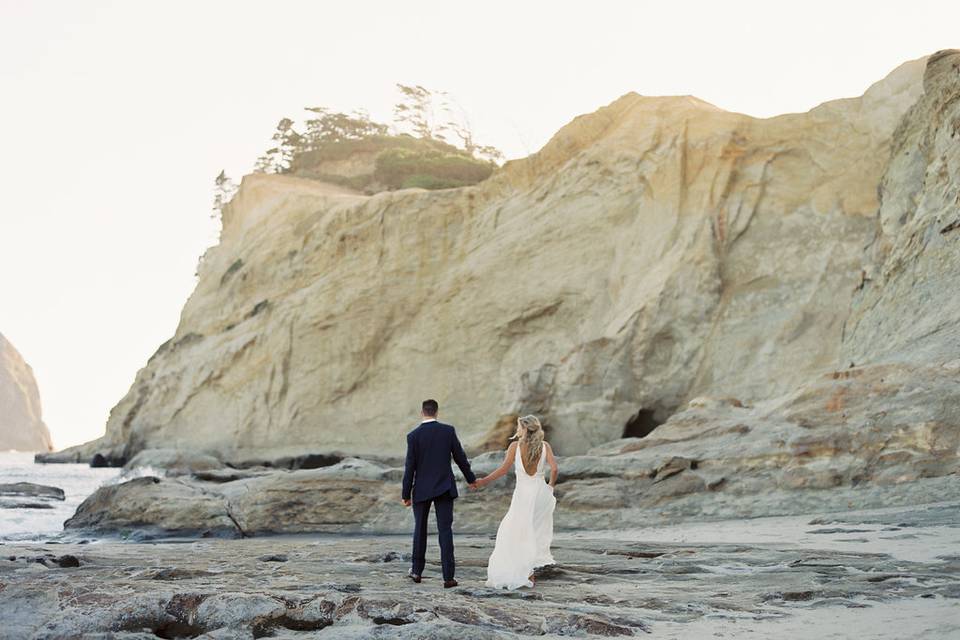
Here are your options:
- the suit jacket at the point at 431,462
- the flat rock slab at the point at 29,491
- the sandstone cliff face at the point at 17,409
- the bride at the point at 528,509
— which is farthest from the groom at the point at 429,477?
the sandstone cliff face at the point at 17,409

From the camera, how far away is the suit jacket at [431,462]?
283 inches

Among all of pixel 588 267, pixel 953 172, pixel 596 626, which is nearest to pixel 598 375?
pixel 588 267

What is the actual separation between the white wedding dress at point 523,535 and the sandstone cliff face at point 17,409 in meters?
137

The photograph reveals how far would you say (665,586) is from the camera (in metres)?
6.51

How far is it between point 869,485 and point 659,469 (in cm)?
244

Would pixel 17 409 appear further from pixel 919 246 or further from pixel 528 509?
pixel 528 509

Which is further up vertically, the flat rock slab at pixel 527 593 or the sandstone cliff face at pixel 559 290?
the sandstone cliff face at pixel 559 290

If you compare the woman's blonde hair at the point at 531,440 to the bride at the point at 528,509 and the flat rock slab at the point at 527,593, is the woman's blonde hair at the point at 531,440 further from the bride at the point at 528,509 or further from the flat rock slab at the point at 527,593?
the flat rock slab at the point at 527,593

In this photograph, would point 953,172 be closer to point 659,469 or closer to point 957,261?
point 957,261

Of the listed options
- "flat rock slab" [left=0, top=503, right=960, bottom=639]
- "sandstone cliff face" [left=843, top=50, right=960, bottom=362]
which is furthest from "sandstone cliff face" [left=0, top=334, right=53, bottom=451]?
"flat rock slab" [left=0, top=503, right=960, bottom=639]

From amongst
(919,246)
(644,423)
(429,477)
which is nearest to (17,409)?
(644,423)

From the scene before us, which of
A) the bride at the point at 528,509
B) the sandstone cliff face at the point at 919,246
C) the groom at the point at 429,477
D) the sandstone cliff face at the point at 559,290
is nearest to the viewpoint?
the bride at the point at 528,509

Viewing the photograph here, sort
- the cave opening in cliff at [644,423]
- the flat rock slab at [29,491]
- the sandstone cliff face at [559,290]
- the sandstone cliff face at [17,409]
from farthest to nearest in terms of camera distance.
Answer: the sandstone cliff face at [17,409]
the sandstone cliff face at [559,290]
the cave opening in cliff at [644,423]
the flat rock slab at [29,491]

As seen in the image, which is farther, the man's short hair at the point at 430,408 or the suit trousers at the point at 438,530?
the man's short hair at the point at 430,408
